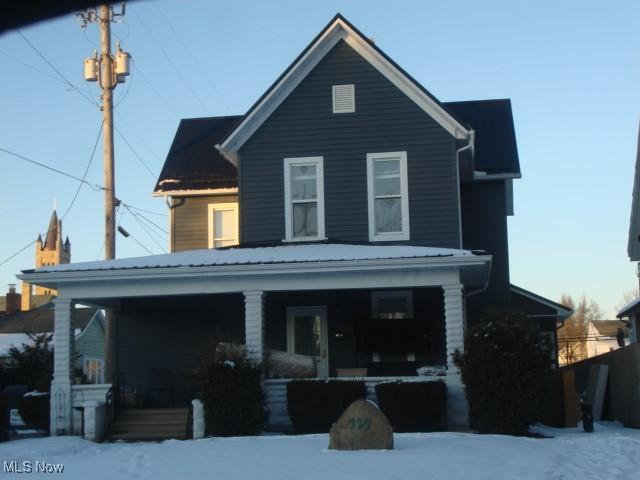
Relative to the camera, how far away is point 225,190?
22500 mm

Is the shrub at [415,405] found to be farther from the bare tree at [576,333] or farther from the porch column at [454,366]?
the bare tree at [576,333]

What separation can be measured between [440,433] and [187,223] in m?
10.5

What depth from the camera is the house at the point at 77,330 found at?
38250mm

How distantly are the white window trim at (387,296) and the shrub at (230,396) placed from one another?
4217 millimetres

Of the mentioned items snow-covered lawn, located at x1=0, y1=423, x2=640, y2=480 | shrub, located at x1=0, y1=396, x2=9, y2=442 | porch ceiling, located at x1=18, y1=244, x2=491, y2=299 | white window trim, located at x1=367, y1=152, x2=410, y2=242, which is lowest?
snow-covered lawn, located at x1=0, y1=423, x2=640, y2=480

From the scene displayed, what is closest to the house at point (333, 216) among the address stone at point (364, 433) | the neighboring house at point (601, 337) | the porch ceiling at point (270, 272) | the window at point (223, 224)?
the porch ceiling at point (270, 272)

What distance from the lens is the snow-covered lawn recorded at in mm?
10703

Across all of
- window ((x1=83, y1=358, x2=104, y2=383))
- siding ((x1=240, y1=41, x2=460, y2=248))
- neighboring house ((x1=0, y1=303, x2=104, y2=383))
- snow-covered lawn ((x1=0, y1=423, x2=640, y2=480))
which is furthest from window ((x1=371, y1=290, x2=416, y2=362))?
neighboring house ((x1=0, y1=303, x2=104, y2=383))

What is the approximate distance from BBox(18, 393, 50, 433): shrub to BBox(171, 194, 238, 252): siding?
6576 millimetres

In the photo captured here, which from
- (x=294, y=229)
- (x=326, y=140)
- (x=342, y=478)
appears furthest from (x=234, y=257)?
(x=342, y=478)

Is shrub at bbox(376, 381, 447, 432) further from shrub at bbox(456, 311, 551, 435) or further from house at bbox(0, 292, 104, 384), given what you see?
house at bbox(0, 292, 104, 384)

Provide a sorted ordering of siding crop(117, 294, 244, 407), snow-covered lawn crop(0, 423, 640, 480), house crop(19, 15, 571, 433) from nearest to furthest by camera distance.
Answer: snow-covered lawn crop(0, 423, 640, 480), house crop(19, 15, 571, 433), siding crop(117, 294, 244, 407)

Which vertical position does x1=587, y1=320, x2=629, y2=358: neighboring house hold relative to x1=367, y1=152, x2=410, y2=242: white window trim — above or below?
below

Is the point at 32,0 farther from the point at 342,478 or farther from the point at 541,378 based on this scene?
the point at 541,378
